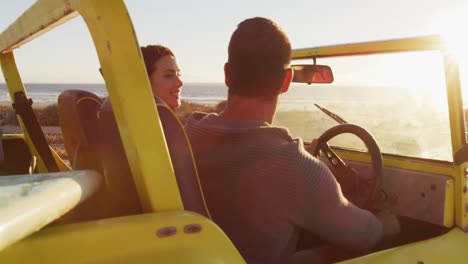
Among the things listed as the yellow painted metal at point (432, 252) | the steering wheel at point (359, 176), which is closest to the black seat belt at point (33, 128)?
the steering wheel at point (359, 176)

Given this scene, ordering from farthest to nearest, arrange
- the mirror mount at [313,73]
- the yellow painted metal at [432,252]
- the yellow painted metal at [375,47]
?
the mirror mount at [313,73]
the yellow painted metal at [375,47]
the yellow painted metal at [432,252]

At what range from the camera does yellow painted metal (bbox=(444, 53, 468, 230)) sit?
2.49 metres

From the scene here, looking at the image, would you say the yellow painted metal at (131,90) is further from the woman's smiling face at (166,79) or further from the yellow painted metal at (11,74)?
the woman's smiling face at (166,79)

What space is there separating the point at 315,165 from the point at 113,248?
0.88 metres

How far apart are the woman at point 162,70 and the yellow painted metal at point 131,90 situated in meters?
2.51

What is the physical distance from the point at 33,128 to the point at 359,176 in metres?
2.00

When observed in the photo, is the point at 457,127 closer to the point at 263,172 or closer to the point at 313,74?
the point at 313,74

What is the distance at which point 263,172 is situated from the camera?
192 cm

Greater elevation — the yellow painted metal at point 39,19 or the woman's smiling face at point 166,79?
the yellow painted metal at point 39,19

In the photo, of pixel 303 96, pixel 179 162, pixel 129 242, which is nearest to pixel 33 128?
pixel 179 162

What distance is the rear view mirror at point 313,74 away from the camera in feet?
10.2

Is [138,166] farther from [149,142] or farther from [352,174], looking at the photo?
[352,174]

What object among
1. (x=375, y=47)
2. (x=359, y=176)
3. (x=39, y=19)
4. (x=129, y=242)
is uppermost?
(x=39, y=19)

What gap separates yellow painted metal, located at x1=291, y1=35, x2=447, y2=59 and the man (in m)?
0.84
